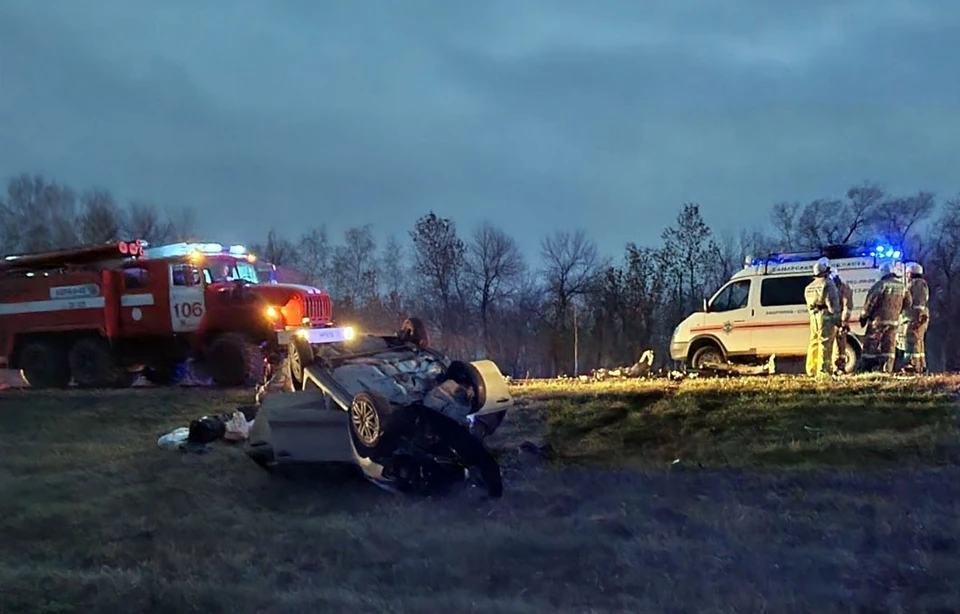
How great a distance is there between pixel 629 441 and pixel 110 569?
17.9 feet

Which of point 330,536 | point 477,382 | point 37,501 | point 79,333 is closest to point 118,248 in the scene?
point 79,333

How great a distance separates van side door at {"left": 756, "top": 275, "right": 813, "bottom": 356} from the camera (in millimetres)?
16734

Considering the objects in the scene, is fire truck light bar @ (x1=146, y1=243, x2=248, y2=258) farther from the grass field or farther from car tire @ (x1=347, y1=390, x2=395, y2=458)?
car tire @ (x1=347, y1=390, x2=395, y2=458)

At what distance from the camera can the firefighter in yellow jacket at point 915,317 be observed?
46.7 feet

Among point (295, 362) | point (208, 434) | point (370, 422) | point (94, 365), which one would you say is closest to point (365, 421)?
point (370, 422)

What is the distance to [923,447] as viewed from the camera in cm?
851

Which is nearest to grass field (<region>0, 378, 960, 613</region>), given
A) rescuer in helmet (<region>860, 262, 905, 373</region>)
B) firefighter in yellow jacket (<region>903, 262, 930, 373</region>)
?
rescuer in helmet (<region>860, 262, 905, 373</region>)

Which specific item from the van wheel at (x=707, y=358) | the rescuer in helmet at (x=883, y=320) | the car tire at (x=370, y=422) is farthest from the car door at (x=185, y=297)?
the rescuer in helmet at (x=883, y=320)

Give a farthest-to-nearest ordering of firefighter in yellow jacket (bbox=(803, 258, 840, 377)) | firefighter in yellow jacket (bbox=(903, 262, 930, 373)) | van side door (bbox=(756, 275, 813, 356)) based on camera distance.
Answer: van side door (bbox=(756, 275, 813, 356)) < firefighter in yellow jacket (bbox=(903, 262, 930, 373)) < firefighter in yellow jacket (bbox=(803, 258, 840, 377))

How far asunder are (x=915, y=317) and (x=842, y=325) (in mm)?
1516

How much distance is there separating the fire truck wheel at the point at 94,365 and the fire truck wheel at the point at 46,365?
0.47 m

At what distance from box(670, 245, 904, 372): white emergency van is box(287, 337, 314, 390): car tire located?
1090cm

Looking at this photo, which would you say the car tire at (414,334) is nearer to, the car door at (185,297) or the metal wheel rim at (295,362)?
the metal wheel rim at (295,362)

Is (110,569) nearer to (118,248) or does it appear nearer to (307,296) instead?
(307,296)
